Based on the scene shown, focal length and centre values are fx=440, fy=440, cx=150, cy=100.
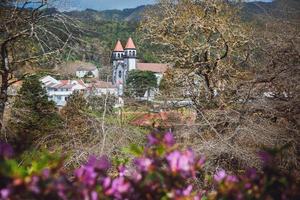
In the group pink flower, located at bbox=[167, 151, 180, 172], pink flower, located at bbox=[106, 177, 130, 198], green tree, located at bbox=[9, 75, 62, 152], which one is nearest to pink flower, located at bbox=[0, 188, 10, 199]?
pink flower, located at bbox=[106, 177, 130, 198]

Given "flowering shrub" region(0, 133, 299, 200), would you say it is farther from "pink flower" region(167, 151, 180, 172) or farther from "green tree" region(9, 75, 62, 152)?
"green tree" region(9, 75, 62, 152)

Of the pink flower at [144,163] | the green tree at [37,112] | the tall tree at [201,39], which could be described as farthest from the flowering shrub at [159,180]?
the tall tree at [201,39]

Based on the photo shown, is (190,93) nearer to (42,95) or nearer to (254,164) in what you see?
(254,164)

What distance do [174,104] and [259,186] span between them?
1070 centimetres

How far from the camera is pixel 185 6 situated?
16766 mm

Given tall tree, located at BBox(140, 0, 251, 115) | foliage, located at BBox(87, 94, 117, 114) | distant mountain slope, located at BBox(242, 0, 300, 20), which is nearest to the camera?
foliage, located at BBox(87, 94, 117, 114)

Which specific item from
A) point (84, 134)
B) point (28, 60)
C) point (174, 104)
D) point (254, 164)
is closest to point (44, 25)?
point (28, 60)

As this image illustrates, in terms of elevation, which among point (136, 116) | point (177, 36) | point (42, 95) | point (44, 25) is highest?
point (44, 25)

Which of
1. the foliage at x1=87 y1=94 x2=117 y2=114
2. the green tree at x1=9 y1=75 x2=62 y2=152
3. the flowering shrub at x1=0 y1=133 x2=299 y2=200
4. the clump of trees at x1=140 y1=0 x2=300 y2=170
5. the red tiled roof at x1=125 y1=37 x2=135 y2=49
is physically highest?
the flowering shrub at x1=0 y1=133 x2=299 y2=200

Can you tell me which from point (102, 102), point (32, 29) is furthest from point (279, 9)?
point (32, 29)

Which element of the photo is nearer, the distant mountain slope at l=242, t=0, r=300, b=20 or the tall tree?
the distant mountain slope at l=242, t=0, r=300, b=20

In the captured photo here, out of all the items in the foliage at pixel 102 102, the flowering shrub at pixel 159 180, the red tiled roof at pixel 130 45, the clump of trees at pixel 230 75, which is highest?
the flowering shrub at pixel 159 180

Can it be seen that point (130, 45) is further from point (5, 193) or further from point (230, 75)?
point (5, 193)

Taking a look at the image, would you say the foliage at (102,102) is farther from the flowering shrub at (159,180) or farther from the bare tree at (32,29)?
the flowering shrub at (159,180)
